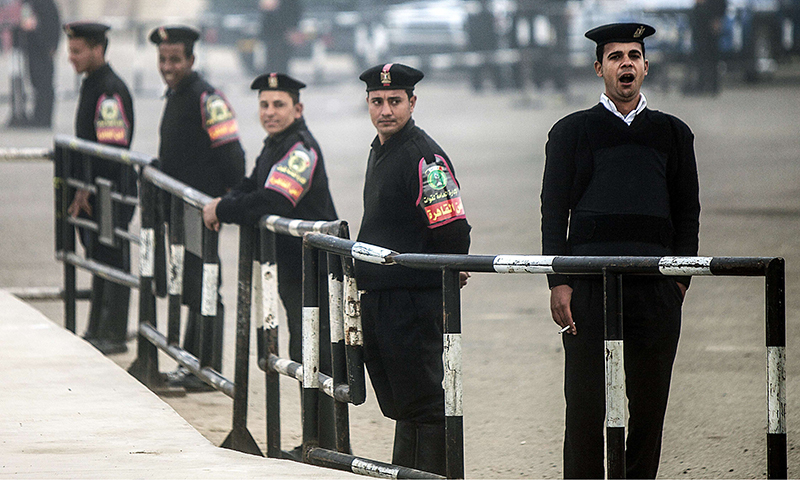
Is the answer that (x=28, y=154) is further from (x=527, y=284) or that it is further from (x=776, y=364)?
(x=776, y=364)

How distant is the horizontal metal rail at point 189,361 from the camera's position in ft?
19.1

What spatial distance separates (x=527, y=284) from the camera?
371 inches

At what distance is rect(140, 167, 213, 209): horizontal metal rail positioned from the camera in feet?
20.0

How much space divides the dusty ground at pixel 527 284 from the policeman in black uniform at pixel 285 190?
0.75 meters

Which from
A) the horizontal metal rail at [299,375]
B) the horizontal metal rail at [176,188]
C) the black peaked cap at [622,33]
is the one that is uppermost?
the black peaked cap at [622,33]

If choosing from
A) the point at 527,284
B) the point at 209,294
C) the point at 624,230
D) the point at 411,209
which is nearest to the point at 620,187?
the point at 624,230

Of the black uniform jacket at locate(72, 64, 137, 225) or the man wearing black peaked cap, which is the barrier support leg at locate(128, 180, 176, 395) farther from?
the man wearing black peaked cap

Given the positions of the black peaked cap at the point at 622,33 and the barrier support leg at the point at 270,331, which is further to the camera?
the barrier support leg at the point at 270,331

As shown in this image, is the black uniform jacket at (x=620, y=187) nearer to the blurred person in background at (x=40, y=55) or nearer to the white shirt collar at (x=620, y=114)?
the white shirt collar at (x=620, y=114)

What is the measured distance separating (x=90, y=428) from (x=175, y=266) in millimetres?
1616

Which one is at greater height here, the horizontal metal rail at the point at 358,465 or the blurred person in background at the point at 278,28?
the blurred person in background at the point at 278,28

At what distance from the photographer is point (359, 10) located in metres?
29.8

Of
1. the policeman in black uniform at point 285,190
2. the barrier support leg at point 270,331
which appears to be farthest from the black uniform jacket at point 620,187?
the policeman in black uniform at point 285,190

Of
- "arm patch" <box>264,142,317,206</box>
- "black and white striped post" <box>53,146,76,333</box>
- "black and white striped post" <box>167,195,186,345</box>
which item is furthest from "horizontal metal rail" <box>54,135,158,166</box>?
"arm patch" <box>264,142,317,206</box>
